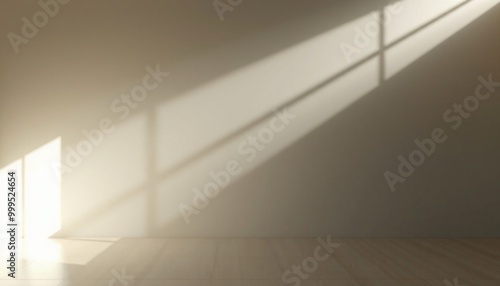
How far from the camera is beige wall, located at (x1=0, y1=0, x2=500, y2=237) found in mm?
6969

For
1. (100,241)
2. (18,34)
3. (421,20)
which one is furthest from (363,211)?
(18,34)

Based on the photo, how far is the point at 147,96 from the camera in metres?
6.97

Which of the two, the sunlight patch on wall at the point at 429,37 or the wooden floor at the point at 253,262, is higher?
the sunlight patch on wall at the point at 429,37

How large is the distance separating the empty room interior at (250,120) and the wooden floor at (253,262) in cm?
28

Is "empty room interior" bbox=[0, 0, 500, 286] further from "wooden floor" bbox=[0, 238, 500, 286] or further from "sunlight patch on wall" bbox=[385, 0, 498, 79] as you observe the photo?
"wooden floor" bbox=[0, 238, 500, 286]

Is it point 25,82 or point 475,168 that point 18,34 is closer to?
point 25,82

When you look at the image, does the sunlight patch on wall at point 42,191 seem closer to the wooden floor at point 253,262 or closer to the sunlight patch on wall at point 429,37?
the wooden floor at point 253,262

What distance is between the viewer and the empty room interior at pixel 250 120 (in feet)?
22.9

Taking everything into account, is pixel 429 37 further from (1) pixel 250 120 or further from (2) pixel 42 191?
(2) pixel 42 191

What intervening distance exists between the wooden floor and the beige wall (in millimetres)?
307

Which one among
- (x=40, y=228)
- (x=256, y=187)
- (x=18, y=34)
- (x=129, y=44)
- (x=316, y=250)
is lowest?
(x=316, y=250)

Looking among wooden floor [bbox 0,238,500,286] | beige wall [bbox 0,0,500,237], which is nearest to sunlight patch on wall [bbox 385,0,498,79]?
beige wall [bbox 0,0,500,237]

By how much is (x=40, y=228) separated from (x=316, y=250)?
2725 millimetres

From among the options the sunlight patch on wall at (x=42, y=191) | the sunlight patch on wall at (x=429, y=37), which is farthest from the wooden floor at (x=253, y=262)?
the sunlight patch on wall at (x=429, y=37)
